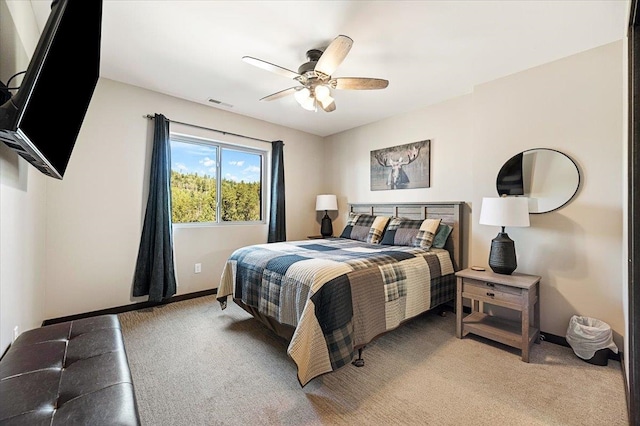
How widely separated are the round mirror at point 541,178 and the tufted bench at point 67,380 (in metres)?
3.28

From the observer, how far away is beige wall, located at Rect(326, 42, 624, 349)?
2230 mm

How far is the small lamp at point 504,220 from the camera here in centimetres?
233

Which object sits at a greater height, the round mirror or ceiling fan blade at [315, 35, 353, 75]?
ceiling fan blade at [315, 35, 353, 75]

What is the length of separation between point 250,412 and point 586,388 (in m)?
2.20

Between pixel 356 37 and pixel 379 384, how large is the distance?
2651 millimetres

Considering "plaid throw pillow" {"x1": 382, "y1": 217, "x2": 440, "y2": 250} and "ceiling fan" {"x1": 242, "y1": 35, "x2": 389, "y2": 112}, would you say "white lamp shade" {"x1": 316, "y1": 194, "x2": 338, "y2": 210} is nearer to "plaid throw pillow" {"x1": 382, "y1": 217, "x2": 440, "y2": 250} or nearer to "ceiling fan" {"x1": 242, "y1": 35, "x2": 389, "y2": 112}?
"plaid throw pillow" {"x1": 382, "y1": 217, "x2": 440, "y2": 250}

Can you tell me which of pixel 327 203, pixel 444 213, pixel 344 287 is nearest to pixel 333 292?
pixel 344 287

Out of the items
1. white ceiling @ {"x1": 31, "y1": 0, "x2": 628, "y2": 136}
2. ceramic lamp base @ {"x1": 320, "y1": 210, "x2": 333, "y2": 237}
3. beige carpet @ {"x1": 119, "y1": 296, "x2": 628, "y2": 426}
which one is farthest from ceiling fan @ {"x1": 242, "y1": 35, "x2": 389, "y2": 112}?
ceramic lamp base @ {"x1": 320, "y1": 210, "x2": 333, "y2": 237}

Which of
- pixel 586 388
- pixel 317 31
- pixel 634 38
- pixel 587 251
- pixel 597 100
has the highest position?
pixel 317 31

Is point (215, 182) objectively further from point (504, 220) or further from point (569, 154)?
point (569, 154)

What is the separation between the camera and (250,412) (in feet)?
5.23

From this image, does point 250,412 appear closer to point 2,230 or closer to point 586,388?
point 2,230

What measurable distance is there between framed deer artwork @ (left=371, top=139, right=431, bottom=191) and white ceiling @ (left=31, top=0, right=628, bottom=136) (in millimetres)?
813

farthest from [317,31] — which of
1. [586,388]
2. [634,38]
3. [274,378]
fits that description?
[586,388]
